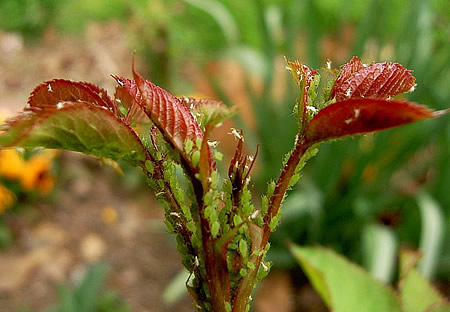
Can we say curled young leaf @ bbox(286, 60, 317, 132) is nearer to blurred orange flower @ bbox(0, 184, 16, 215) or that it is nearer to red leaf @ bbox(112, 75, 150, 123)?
red leaf @ bbox(112, 75, 150, 123)

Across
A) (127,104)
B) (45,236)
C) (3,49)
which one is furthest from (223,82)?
(127,104)

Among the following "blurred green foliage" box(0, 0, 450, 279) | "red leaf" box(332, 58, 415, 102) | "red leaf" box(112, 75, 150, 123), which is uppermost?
"blurred green foliage" box(0, 0, 450, 279)

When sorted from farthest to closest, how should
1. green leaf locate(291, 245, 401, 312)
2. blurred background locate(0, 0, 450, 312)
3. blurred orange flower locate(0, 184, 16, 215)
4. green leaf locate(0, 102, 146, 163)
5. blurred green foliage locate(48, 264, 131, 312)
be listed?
1. blurred orange flower locate(0, 184, 16, 215)
2. blurred background locate(0, 0, 450, 312)
3. blurred green foliage locate(48, 264, 131, 312)
4. green leaf locate(291, 245, 401, 312)
5. green leaf locate(0, 102, 146, 163)

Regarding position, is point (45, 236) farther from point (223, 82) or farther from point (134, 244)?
point (223, 82)

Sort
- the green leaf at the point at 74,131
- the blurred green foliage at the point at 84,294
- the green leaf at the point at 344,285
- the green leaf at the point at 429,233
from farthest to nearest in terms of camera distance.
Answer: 1. the green leaf at the point at 429,233
2. the blurred green foliage at the point at 84,294
3. the green leaf at the point at 344,285
4. the green leaf at the point at 74,131

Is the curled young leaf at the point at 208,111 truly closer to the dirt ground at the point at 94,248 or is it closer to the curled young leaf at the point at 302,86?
the curled young leaf at the point at 302,86

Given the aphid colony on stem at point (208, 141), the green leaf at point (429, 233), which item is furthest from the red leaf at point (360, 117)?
the green leaf at point (429, 233)

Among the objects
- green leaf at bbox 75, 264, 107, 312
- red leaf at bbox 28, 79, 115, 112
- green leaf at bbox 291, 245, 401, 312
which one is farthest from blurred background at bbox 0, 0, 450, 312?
red leaf at bbox 28, 79, 115, 112
